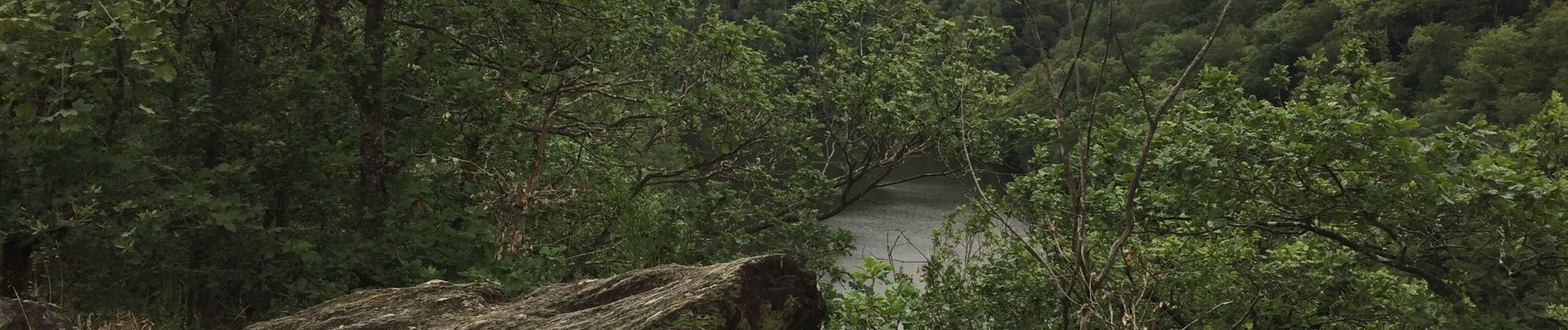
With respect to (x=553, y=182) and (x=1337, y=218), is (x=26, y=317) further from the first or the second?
(x=1337, y=218)

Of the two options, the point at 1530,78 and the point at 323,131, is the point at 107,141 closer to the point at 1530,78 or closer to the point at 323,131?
the point at 323,131

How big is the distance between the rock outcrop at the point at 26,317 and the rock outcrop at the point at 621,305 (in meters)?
0.88

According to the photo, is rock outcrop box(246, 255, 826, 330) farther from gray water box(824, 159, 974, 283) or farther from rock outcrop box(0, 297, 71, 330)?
gray water box(824, 159, 974, 283)

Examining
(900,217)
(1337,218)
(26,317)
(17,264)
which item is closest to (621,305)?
(26,317)

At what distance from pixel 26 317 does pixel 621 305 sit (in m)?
2.74

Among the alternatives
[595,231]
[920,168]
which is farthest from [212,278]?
[920,168]

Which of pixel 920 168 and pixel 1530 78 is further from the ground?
pixel 1530 78

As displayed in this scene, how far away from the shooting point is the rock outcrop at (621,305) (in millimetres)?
4195

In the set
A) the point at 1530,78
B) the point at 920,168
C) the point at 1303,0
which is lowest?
the point at 920,168

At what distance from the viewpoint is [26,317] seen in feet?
14.6

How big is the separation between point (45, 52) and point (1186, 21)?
285 ft

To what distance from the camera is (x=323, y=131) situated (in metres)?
7.51

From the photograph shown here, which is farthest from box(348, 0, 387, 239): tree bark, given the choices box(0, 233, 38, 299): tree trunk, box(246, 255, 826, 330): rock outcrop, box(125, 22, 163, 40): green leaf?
box(125, 22, 163, 40): green leaf

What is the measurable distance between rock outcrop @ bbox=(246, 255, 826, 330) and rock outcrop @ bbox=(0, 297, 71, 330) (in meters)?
0.88
